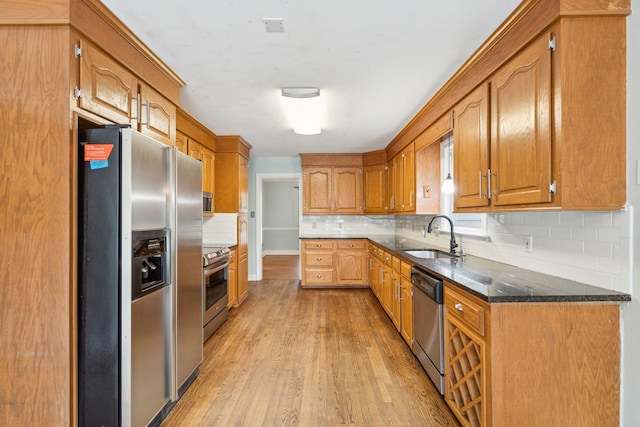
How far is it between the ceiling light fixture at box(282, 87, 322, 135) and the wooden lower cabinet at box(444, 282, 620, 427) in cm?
214

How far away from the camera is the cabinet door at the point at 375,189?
539 cm

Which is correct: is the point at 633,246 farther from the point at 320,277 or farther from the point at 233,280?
the point at 320,277

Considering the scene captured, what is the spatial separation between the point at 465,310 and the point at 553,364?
1.46ft

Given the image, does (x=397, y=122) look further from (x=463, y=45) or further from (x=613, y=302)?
(x=613, y=302)

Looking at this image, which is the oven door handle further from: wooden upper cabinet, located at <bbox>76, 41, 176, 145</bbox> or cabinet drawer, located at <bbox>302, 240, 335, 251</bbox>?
cabinet drawer, located at <bbox>302, 240, 335, 251</bbox>

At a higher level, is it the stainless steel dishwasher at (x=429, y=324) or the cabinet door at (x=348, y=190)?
the cabinet door at (x=348, y=190)

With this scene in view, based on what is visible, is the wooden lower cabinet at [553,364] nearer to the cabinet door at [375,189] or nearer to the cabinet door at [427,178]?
the cabinet door at [427,178]

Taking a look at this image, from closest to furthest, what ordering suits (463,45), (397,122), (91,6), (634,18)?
(634,18) → (91,6) → (463,45) → (397,122)

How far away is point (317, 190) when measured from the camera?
572 centimetres

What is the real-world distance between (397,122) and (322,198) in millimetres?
2214

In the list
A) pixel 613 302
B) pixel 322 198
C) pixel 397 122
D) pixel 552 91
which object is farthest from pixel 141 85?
pixel 322 198

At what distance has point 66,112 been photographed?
1.57 m

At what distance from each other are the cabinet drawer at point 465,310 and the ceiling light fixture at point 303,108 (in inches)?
74.9

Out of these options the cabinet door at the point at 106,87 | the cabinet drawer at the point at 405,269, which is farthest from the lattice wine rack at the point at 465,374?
the cabinet door at the point at 106,87
